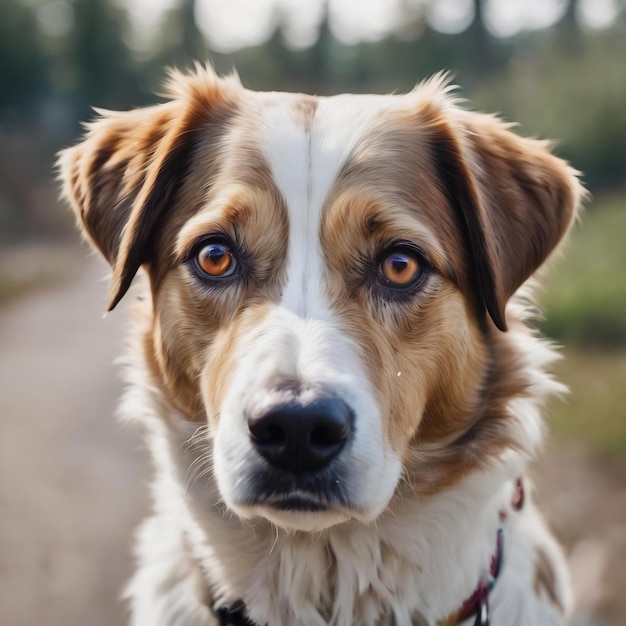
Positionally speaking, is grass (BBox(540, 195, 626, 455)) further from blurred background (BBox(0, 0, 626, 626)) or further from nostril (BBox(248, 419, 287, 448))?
nostril (BBox(248, 419, 287, 448))

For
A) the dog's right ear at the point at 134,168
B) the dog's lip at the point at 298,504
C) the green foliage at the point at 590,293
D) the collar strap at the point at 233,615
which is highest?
the dog's right ear at the point at 134,168

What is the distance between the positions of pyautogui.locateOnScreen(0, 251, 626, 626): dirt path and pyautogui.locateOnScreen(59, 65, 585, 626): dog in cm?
176

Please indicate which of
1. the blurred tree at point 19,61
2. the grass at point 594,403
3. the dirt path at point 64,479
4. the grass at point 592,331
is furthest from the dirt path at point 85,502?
the blurred tree at point 19,61

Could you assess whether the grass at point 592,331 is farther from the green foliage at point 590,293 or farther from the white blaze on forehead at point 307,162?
the white blaze on forehead at point 307,162

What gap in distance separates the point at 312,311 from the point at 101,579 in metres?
→ 3.07

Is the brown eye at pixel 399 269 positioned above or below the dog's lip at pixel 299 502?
above

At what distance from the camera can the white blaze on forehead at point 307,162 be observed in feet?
8.19

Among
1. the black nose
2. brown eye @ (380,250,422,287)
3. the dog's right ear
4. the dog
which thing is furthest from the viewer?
the dog's right ear

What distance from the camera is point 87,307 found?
10.5m

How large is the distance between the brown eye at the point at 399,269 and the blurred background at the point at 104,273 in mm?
1560

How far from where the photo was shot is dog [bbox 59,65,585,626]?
2.48 meters

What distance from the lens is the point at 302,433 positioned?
2074 millimetres

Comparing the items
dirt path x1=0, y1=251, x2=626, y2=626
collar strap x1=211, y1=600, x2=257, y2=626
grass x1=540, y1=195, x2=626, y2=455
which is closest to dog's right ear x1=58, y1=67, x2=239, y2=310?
collar strap x1=211, y1=600, x2=257, y2=626

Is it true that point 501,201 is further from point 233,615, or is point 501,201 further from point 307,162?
point 233,615
